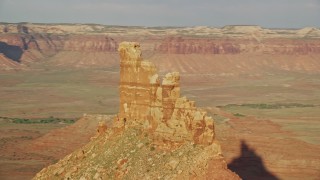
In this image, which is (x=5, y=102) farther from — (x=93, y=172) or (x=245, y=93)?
(x=93, y=172)

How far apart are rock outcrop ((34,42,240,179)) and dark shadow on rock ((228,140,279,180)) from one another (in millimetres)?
30139

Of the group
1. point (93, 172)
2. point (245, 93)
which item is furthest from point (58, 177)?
point (245, 93)

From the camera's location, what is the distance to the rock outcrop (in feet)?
106

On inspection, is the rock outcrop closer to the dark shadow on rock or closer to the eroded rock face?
the eroded rock face

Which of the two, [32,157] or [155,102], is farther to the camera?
[32,157]

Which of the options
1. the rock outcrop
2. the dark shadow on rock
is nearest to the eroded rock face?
the rock outcrop

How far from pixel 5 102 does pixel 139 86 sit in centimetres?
12794

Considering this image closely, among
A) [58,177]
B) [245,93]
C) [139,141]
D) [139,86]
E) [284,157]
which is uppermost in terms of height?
[139,86]

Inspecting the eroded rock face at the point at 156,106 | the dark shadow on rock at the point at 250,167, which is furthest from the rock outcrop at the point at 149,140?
the dark shadow on rock at the point at 250,167

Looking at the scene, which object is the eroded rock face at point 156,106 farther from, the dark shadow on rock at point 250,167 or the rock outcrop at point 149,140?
the dark shadow on rock at point 250,167

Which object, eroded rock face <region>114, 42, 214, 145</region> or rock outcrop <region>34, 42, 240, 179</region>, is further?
eroded rock face <region>114, 42, 214, 145</region>

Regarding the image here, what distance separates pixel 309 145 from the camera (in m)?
89.7

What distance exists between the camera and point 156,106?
36000 millimetres

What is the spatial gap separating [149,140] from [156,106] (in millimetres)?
1837
